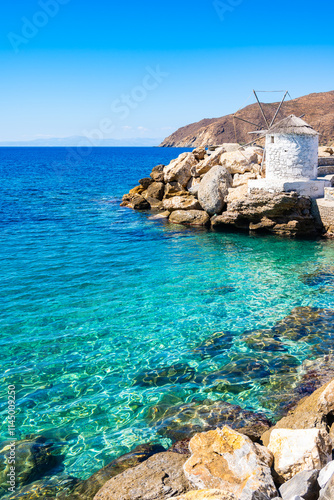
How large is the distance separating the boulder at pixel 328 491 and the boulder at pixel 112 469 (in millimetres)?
2922

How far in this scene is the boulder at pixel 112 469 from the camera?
17.6 ft

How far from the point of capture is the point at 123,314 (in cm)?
1152

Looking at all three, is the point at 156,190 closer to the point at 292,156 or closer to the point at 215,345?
the point at 292,156

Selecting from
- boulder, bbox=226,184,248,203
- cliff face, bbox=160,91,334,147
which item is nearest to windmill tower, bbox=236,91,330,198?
boulder, bbox=226,184,248,203

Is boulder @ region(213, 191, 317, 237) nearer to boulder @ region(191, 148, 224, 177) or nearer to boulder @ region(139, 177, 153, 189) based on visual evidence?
boulder @ region(191, 148, 224, 177)

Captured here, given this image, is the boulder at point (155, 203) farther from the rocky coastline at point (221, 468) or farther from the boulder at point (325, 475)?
the boulder at point (325, 475)

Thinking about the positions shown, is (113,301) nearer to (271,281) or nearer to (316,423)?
(271,281)

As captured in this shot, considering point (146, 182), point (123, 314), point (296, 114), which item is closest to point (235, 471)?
point (123, 314)

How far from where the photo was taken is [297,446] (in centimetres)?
483

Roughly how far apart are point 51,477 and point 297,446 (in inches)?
141

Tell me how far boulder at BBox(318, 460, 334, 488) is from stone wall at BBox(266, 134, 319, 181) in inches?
703

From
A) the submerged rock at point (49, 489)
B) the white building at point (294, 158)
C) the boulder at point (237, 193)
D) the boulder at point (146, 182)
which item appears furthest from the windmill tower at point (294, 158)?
the submerged rock at point (49, 489)

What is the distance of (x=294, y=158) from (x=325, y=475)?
18.0 meters

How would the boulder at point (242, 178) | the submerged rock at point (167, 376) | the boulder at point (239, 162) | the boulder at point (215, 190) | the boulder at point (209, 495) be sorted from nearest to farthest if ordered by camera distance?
the boulder at point (209, 495), the submerged rock at point (167, 376), the boulder at point (215, 190), the boulder at point (242, 178), the boulder at point (239, 162)
